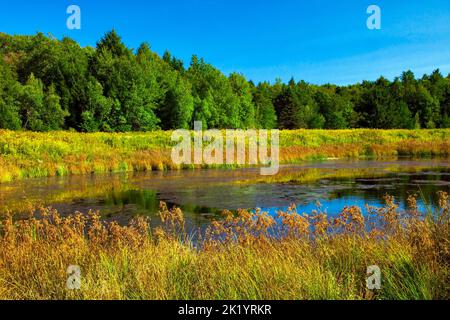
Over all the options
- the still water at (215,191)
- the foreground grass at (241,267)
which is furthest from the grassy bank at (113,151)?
the foreground grass at (241,267)

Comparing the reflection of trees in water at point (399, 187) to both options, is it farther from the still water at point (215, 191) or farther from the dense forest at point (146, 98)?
the dense forest at point (146, 98)

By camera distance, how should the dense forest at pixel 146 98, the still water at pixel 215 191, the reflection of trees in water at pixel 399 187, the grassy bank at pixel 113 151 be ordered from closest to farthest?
the still water at pixel 215 191 < the reflection of trees in water at pixel 399 187 < the grassy bank at pixel 113 151 < the dense forest at pixel 146 98

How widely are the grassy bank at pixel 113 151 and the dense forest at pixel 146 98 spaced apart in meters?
12.5

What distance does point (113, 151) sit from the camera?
2898 cm

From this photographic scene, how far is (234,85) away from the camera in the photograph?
69.6m

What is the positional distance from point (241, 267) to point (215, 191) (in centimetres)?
1150

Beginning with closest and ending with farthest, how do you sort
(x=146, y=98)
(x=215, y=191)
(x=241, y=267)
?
(x=241, y=267)
(x=215, y=191)
(x=146, y=98)

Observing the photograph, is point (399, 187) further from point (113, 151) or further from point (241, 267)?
point (113, 151)

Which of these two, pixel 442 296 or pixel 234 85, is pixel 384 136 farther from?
pixel 442 296

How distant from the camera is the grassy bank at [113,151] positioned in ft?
76.3

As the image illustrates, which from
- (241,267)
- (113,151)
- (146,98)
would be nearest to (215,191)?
(241,267)

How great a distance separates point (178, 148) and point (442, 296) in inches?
1113

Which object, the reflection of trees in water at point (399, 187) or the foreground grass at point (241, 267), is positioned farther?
the reflection of trees in water at point (399, 187)
